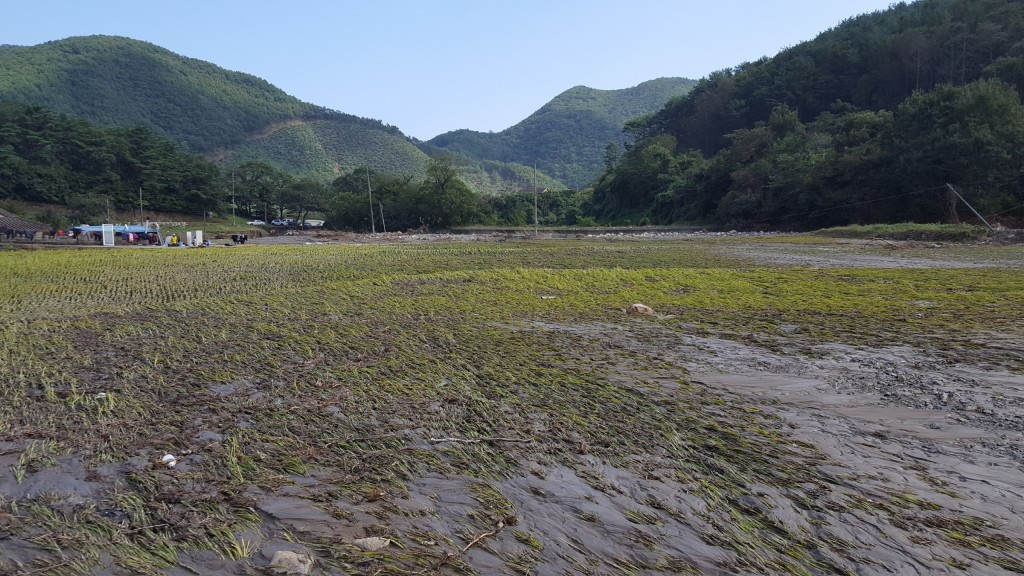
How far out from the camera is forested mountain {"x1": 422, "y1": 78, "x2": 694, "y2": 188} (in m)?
154

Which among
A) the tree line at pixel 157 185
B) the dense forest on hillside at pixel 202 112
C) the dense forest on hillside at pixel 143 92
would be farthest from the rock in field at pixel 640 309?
the dense forest on hillside at pixel 143 92

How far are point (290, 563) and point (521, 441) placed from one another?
211 cm

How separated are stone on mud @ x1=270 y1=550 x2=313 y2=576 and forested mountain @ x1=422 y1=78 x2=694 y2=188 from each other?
5508 inches

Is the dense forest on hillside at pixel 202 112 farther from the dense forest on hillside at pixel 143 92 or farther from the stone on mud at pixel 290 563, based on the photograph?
the stone on mud at pixel 290 563

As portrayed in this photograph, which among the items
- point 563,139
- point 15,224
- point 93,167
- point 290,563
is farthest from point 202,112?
point 290,563

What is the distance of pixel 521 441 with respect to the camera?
16.1 feet

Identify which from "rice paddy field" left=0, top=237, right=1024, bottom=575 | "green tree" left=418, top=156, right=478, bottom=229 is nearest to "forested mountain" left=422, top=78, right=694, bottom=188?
"green tree" left=418, top=156, right=478, bottom=229

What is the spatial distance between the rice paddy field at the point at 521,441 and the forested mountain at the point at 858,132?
27720 mm

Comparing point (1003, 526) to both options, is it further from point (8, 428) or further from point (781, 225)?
point (781, 225)

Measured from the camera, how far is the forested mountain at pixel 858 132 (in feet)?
106

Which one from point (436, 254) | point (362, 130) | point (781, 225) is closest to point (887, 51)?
point (781, 225)

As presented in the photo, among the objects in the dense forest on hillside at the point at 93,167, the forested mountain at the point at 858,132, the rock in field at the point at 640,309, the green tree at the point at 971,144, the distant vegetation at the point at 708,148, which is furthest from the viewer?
the dense forest on hillside at the point at 93,167

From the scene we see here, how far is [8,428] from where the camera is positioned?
5191 millimetres

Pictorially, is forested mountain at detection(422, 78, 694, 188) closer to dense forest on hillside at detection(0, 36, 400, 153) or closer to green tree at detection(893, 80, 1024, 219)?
dense forest on hillside at detection(0, 36, 400, 153)
